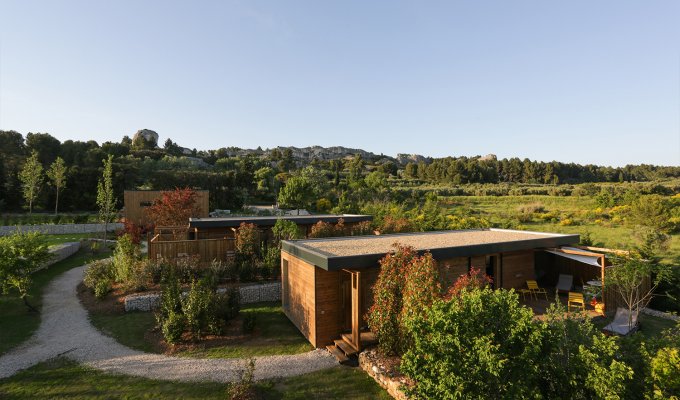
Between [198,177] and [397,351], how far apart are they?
39614 mm

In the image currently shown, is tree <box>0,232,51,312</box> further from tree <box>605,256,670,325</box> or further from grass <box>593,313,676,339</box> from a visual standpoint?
tree <box>605,256,670,325</box>

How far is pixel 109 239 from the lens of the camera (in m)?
23.9

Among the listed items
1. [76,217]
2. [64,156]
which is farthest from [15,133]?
[76,217]

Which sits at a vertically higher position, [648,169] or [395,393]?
[648,169]

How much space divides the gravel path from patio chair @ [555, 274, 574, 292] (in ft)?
30.9

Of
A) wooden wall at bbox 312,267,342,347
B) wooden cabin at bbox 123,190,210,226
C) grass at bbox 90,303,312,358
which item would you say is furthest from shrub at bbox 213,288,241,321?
wooden cabin at bbox 123,190,210,226

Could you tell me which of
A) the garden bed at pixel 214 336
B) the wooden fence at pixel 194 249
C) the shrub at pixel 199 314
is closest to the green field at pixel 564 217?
the garden bed at pixel 214 336

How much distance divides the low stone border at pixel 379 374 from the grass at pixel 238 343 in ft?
5.50

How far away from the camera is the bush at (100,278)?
40.2 ft

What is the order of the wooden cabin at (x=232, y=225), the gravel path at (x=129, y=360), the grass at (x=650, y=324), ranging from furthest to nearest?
the wooden cabin at (x=232, y=225) → the grass at (x=650, y=324) → the gravel path at (x=129, y=360)

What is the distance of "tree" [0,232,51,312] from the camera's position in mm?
10555

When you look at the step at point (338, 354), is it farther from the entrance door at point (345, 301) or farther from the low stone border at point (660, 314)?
the low stone border at point (660, 314)

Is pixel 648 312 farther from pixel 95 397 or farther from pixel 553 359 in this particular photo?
pixel 95 397

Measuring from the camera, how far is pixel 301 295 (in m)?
9.61
